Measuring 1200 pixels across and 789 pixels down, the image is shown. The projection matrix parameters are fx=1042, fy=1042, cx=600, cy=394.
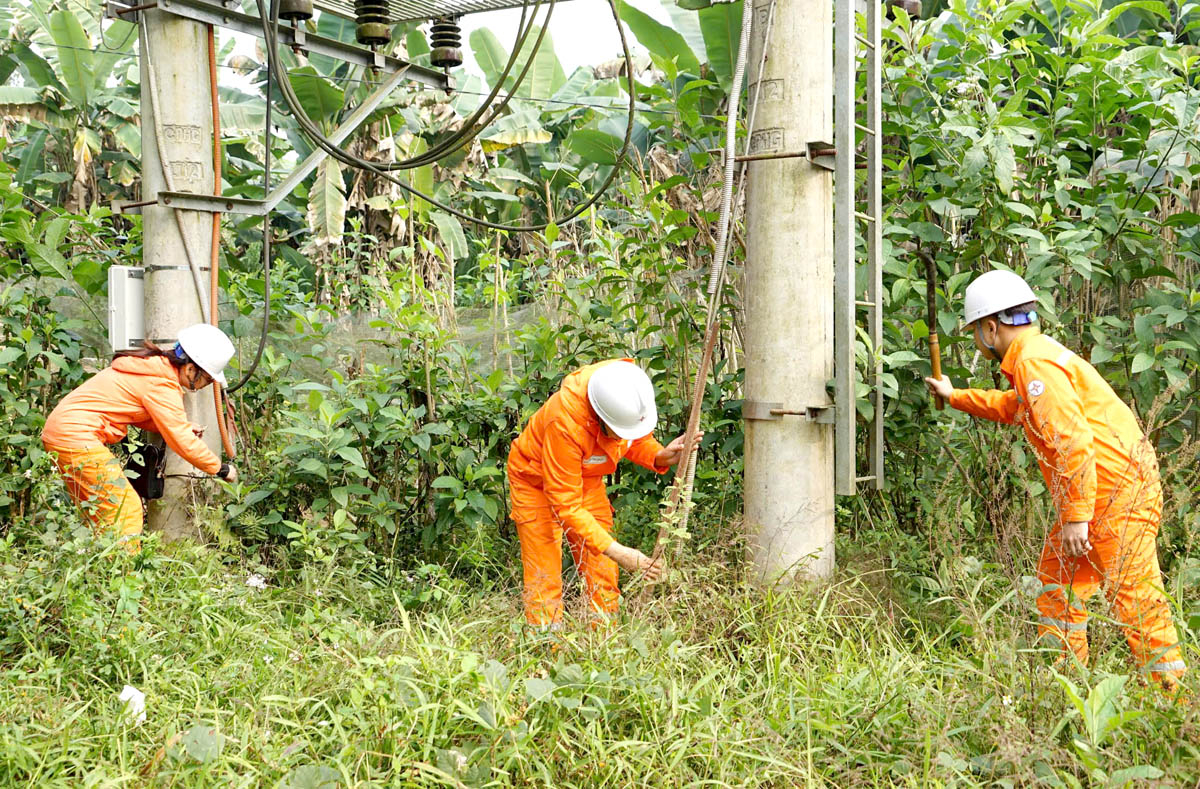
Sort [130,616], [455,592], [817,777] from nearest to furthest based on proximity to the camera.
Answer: [817,777] < [130,616] < [455,592]

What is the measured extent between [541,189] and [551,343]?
406 inches

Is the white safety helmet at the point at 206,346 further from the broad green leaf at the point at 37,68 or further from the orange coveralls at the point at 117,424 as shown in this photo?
the broad green leaf at the point at 37,68

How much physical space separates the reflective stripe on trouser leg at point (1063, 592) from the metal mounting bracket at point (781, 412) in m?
1.02

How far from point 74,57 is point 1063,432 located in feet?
41.2

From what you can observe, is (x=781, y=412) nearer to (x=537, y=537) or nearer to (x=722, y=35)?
(x=537, y=537)

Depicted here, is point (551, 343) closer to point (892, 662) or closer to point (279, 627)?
point (279, 627)

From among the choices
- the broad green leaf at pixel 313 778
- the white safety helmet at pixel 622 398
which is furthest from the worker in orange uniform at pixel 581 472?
the broad green leaf at pixel 313 778

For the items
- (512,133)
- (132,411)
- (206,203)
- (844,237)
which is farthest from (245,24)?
(512,133)

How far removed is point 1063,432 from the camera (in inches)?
166

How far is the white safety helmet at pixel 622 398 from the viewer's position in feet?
15.3

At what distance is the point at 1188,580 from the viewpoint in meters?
4.50

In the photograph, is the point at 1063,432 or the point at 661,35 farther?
the point at 661,35

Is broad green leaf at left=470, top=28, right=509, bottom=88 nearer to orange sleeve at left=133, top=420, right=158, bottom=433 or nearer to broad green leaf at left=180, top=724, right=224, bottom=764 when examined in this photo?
orange sleeve at left=133, top=420, right=158, bottom=433

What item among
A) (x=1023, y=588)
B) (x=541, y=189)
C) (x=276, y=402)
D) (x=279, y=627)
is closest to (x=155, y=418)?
(x=276, y=402)
